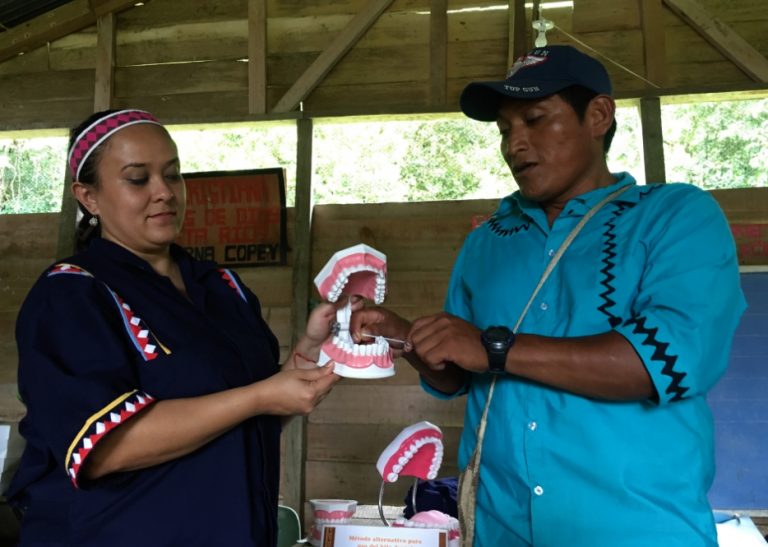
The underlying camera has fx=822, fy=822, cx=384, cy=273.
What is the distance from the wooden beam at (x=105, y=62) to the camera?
5.07 meters

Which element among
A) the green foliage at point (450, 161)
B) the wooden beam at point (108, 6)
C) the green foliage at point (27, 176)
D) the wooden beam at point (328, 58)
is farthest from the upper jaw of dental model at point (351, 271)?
the green foliage at point (27, 176)

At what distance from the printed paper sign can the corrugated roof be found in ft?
13.0

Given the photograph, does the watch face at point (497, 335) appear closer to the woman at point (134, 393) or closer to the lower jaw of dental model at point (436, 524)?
the woman at point (134, 393)

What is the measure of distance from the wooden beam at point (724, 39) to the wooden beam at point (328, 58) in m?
1.68

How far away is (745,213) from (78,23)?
416 cm

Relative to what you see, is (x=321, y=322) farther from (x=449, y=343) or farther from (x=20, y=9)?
(x=20, y=9)

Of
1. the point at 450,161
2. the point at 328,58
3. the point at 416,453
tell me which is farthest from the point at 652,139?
the point at 450,161

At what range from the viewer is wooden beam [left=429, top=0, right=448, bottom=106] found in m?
4.73

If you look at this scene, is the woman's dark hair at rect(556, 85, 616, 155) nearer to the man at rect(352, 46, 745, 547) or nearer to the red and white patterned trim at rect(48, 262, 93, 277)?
the man at rect(352, 46, 745, 547)

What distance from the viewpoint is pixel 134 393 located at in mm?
1466

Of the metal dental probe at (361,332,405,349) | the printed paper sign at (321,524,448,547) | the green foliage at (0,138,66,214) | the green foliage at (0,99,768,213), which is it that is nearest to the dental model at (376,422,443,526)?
the printed paper sign at (321,524,448,547)

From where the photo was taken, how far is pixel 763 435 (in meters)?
4.34

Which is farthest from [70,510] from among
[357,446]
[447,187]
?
[447,187]

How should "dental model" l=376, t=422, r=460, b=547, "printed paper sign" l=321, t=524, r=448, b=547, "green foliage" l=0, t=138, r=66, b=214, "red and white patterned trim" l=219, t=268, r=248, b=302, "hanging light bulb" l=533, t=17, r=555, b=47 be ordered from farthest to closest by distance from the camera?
"green foliage" l=0, t=138, r=66, b=214 < "hanging light bulb" l=533, t=17, r=555, b=47 < "dental model" l=376, t=422, r=460, b=547 < "printed paper sign" l=321, t=524, r=448, b=547 < "red and white patterned trim" l=219, t=268, r=248, b=302
